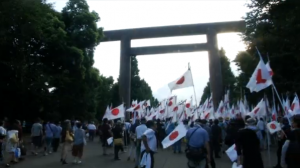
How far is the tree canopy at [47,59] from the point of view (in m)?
24.6

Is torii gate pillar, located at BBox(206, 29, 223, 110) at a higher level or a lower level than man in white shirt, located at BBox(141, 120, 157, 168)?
higher

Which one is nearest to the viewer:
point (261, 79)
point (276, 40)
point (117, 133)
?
point (261, 79)

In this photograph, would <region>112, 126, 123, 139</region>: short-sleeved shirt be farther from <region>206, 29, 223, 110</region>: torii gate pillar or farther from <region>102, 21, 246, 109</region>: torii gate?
<region>206, 29, 223, 110</region>: torii gate pillar

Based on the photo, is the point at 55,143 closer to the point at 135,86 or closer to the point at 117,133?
the point at 117,133

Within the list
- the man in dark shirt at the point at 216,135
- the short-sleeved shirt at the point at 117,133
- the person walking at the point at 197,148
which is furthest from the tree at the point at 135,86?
the person walking at the point at 197,148

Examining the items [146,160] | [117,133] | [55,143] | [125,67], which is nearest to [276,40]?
[117,133]

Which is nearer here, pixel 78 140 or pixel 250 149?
pixel 250 149

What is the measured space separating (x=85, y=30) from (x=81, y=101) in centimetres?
596

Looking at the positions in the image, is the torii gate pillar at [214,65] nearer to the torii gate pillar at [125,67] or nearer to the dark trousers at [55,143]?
the torii gate pillar at [125,67]

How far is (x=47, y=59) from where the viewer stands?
2942cm

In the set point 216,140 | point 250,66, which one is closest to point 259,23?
point 250,66

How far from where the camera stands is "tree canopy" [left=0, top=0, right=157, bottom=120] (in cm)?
2456

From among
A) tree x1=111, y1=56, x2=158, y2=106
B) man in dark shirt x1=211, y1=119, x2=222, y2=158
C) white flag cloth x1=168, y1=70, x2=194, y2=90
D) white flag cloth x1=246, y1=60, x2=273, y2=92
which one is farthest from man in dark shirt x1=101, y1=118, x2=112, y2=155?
tree x1=111, y1=56, x2=158, y2=106

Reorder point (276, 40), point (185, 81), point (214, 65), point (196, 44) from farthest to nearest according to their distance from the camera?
point (214, 65) < point (196, 44) < point (276, 40) < point (185, 81)
